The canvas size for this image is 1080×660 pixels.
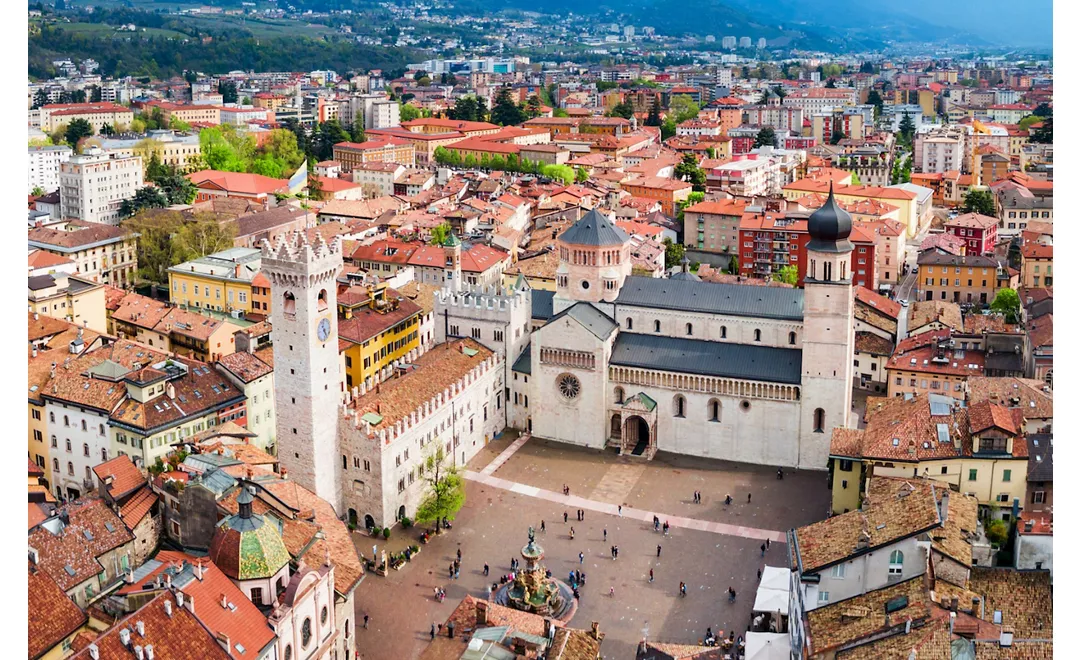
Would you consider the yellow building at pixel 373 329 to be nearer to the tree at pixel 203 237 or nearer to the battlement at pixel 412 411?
the battlement at pixel 412 411

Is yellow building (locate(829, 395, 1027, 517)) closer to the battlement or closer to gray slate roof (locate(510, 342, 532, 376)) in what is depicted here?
gray slate roof (locate(510, 342, 532, 376))

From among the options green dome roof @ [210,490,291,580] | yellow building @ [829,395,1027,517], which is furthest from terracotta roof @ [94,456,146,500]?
yellow building @ [829,395,1027,517]

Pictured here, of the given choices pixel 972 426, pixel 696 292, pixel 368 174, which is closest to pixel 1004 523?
pixel 972 426

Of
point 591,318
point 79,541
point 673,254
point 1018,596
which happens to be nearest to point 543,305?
point 591,318

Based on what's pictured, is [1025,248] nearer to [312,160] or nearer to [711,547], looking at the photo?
[711,547]

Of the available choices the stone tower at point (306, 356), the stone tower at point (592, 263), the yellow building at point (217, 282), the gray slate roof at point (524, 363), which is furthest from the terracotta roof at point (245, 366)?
the yellow building at point (217, 282)

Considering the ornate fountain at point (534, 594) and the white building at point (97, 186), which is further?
the white building at point (97, 186)
